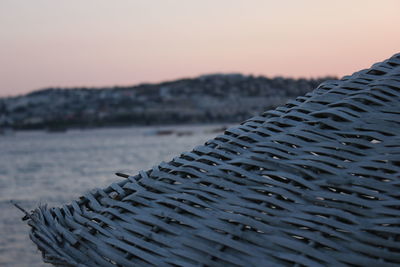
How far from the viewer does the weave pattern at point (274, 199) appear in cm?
129

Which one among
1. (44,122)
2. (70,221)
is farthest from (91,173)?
(44,122)

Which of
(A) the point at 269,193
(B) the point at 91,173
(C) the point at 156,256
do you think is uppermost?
(A) the point at 269,193

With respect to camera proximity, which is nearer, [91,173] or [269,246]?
[269,246]

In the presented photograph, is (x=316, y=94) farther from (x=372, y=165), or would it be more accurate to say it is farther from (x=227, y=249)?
(x=227, y=249)

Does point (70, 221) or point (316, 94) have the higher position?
point (316, 94)

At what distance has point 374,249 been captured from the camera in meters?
1.25

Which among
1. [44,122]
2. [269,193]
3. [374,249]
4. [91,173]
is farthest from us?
[44,122]

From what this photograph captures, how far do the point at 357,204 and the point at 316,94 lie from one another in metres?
0.39

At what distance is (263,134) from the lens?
153cm

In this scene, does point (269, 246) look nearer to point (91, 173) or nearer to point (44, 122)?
point (91, 173)

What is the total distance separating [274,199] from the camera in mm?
1356

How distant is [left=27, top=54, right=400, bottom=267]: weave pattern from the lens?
1289mm

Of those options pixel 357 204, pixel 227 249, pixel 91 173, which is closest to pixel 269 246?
pixel 227 249

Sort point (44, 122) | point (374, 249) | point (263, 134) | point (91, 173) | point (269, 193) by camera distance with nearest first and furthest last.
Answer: point (374, 249) → point (269, 193) → point (263, 134) → point (91, 173) → point (44, 122)
